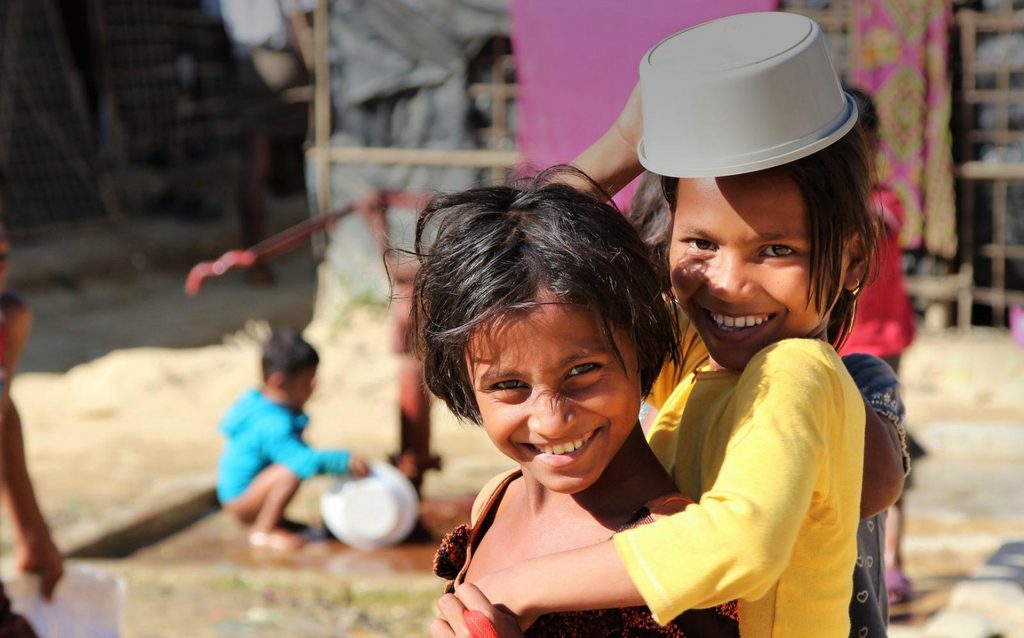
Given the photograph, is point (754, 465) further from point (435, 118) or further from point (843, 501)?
point (435, 118)

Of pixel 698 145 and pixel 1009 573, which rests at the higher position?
pixel 698 145

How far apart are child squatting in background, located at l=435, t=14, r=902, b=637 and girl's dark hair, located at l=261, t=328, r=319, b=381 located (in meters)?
3.50

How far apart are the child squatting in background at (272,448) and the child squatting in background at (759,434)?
3512 millimetres

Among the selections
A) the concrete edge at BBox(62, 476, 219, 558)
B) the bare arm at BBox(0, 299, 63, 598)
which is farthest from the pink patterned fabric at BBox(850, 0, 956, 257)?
the bare arm at BBox(0, 299, 63, 598)

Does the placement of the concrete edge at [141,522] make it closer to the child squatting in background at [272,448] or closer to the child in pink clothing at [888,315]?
the child squatting in background at [272,448]

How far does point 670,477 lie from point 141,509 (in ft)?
13.7

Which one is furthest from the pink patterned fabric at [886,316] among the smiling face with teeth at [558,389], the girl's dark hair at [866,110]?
the smiling face with teeth at [558,389]

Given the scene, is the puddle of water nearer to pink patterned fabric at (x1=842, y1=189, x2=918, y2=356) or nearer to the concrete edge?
the concrete edge

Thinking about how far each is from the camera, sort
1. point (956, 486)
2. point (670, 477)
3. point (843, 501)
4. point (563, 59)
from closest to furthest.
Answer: point (843, 501) → point (670, 477) → point (956, 486) → point (563, 59)

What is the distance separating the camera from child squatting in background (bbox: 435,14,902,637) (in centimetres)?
126

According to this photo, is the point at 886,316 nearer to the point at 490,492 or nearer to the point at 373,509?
the point at 373,509

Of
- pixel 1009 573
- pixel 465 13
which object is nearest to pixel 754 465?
pixel 1009 573

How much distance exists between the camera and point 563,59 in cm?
631

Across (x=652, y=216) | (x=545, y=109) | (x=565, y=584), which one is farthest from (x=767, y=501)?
(x=545, y=109)
